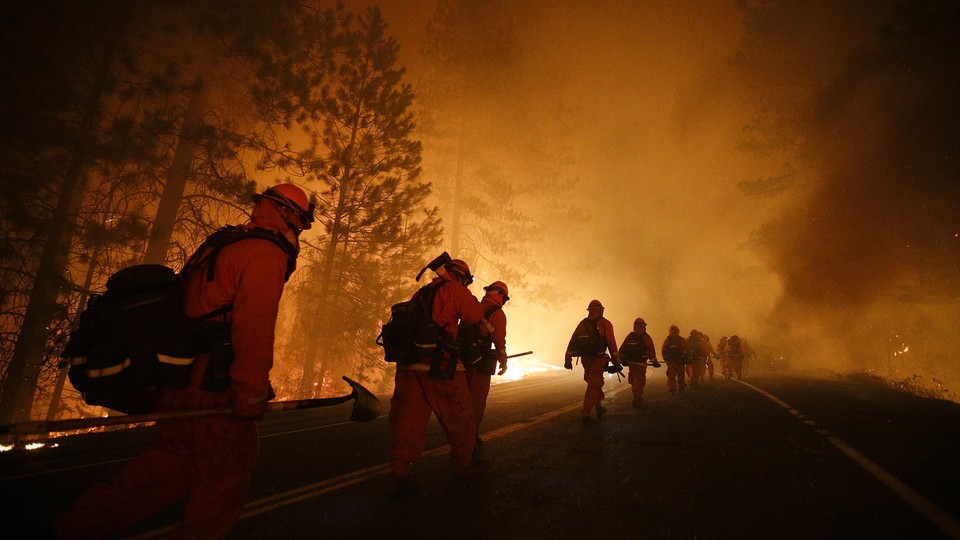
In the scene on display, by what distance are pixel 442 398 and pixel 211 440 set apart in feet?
7.96

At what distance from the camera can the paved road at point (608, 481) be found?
3.05m

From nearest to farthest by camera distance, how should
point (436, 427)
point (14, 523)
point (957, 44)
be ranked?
point (14, 523)
point (436, 427)
point (957, 44)

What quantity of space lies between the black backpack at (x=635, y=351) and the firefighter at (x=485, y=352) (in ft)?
16.7

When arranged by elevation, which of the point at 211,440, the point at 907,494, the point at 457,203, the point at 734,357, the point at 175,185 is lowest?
the point at 907,494

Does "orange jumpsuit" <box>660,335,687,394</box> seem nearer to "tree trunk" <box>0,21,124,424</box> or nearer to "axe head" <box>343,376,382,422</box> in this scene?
"axe head" <box>343,376,382,422</box>

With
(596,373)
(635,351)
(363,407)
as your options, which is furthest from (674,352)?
(363,407)

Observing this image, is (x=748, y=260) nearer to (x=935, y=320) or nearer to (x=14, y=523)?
(x=935, y=320)

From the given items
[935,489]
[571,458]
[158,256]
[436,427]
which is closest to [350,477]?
[571,458]

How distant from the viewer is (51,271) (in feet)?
27.0

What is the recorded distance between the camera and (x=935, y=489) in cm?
356

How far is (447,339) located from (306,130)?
10.6 m

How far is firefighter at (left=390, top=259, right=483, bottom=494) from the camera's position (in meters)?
4.31

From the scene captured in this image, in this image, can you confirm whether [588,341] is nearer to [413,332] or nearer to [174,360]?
[413,332]

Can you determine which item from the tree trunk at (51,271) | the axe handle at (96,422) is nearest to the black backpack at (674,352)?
the axe handle at (96,422)
